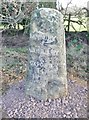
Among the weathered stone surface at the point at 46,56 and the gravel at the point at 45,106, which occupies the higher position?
the weathered stone surface at the point at 46,56

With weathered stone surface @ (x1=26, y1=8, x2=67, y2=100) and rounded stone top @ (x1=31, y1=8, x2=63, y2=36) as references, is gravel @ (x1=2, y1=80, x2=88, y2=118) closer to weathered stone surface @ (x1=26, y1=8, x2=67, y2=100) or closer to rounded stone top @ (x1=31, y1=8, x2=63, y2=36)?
weathered stone surface @ (x1=26, y1=8, x2=67, y2=100)

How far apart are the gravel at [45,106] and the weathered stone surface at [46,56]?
0.10 m

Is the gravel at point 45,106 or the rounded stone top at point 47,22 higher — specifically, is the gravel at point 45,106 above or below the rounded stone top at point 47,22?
below

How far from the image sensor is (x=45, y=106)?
3.89 m

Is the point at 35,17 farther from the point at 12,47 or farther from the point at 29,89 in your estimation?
the point at 12,47

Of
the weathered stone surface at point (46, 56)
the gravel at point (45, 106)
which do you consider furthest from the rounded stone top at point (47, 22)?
the gravel at point (45, 106)

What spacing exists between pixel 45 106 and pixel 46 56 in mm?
634

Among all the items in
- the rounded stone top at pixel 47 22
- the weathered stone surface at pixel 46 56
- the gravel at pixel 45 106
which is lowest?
the gravel at pixel 45 106

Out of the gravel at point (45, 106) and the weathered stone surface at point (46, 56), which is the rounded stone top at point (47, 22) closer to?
the weathered stone surface at point (46, 56)

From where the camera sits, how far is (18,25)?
827 cm

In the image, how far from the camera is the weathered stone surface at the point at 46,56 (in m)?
3.81

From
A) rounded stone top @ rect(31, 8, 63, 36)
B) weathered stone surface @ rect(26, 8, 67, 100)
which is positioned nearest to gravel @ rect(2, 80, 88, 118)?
weathered stone surface @ rect(26, 8, 67, 100)

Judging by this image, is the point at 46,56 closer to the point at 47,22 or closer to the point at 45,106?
the point at 47,22

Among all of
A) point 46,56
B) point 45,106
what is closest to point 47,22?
point 46,56
